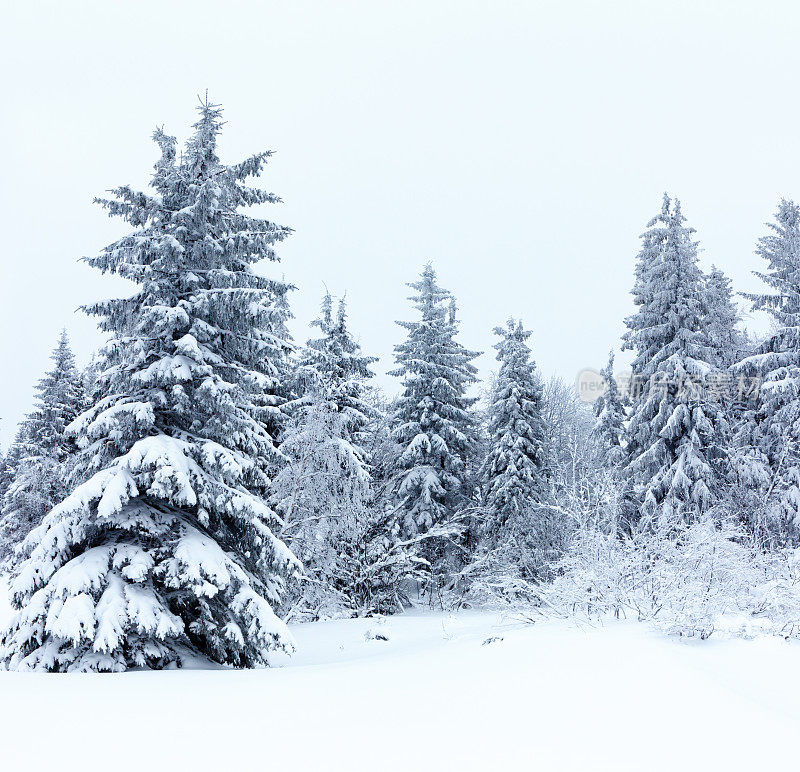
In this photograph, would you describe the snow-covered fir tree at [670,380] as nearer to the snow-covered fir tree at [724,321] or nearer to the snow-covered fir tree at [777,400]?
the snow-covered fir tree at [777,400]

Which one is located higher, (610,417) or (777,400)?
(610,417)

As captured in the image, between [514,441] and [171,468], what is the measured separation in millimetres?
19324

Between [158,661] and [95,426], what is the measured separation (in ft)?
11.5

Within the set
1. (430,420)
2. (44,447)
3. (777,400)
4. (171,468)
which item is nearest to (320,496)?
(430,420)

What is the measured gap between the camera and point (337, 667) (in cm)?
782

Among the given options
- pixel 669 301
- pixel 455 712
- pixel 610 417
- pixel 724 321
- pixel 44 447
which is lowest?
pixel 455 712

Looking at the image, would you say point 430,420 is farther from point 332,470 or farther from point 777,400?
point 777,400

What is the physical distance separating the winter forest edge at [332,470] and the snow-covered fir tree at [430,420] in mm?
115

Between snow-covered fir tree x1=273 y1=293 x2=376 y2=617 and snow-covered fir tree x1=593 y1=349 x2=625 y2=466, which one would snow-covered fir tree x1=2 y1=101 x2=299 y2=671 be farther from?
snow-covered fir tree x1=593 y1=349 x2=625 y2=466

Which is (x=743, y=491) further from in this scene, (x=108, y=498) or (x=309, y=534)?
(x=108, y=498)

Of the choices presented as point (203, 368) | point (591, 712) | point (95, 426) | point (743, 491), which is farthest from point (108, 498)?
point (743, 491)

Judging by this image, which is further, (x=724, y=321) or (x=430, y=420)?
(x=724, y=321)

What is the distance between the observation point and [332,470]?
61.3 feet

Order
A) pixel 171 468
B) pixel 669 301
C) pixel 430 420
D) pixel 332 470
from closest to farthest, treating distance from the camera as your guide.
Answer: pixel 171 468 → pixel 332 470 → pixel 669 301 → pixel 430 420
